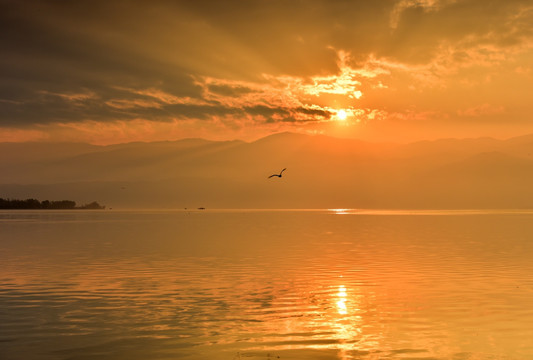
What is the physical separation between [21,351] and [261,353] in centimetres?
887

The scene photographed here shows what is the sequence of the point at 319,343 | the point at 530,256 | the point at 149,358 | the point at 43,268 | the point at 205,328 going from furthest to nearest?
the point at 530,256
the point at 43,268
the point at 205,328
the point at 319,343
the point at 149,358

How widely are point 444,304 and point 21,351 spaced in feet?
68.9

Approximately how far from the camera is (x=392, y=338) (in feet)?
78.6

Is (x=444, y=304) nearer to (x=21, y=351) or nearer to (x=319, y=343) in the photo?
(x=319, y=343)

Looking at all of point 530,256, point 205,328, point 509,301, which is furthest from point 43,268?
point 530,256

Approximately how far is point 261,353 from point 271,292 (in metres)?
14.6

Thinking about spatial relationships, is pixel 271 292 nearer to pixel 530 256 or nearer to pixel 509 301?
pixel 509 301

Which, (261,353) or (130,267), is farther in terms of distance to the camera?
(130,267)

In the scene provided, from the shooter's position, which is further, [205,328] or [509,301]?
[509,301]

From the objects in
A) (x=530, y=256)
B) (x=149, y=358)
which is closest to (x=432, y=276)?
(x=530, y=256)

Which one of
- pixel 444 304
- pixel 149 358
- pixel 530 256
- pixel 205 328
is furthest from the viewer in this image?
pixel 530 256

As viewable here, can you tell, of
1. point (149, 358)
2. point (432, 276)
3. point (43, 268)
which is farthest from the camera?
point (43, 268)

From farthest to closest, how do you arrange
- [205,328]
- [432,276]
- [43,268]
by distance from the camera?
[43,268]
[432,276]
[205,328]

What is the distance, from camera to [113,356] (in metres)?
21.4
